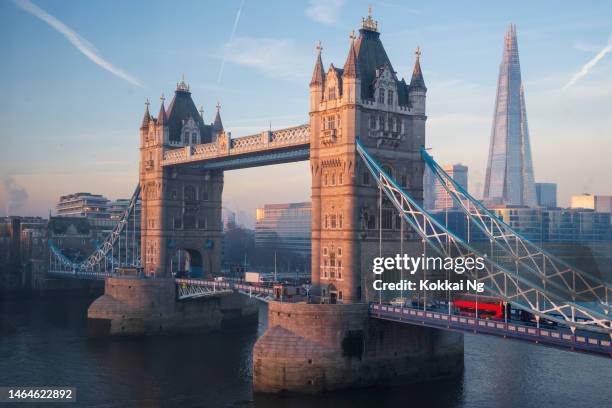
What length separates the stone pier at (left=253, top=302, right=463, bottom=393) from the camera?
2820 inches

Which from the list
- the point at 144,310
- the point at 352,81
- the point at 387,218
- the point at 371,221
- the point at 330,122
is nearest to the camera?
the point at 352,81

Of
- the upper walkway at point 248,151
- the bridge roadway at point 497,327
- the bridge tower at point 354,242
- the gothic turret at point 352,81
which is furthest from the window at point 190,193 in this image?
the gothic turret at point 352,81

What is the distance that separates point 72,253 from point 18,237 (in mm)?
13604

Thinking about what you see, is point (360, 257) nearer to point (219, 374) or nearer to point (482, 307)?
point (482, 307)

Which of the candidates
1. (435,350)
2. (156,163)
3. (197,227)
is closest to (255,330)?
(197,227)

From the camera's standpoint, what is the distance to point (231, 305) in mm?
117375

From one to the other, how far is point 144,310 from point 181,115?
36326 mm

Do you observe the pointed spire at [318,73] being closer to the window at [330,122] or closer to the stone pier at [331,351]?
the window at [330,122]

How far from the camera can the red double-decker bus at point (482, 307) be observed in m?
70.9

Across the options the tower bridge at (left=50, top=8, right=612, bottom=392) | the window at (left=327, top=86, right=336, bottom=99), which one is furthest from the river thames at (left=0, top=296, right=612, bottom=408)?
the window at (left=327, top=86, right=336, bottom=99)

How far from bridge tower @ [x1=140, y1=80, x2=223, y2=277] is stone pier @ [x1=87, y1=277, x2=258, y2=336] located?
10233 mm

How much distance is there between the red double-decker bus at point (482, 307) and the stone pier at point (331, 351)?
624cm

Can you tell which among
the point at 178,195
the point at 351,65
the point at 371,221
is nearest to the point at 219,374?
the point at 371,221

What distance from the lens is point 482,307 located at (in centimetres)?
7206
